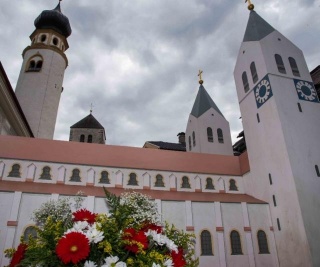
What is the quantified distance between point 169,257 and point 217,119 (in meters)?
34.2

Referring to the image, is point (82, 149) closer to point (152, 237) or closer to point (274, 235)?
point (274, 235)

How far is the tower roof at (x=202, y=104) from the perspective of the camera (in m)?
36.8

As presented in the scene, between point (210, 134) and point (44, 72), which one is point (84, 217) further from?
point (44, 72)

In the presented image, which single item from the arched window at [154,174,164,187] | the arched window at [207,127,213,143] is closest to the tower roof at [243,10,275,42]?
the arched window at [207,127,213,143]

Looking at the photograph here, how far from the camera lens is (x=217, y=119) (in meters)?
36.2

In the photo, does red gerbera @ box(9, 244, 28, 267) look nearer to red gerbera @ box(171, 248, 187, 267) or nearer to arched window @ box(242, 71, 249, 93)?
red gerbera @ box(171, 248, 187, 267)

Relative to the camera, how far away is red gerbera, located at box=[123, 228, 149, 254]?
2.73m

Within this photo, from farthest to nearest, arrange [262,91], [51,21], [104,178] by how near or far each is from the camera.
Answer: [51,21] → [262,91] → [104,178]

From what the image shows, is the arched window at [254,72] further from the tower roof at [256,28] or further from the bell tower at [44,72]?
the bell tower at [44,72]

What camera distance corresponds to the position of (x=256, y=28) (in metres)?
27.7

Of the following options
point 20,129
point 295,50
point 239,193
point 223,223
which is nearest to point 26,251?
point 223,223

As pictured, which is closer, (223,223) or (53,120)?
(223,223)

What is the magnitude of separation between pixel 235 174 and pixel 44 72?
2578 centimetres

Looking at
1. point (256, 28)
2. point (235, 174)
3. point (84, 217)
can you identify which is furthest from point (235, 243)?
point (84, 217)
